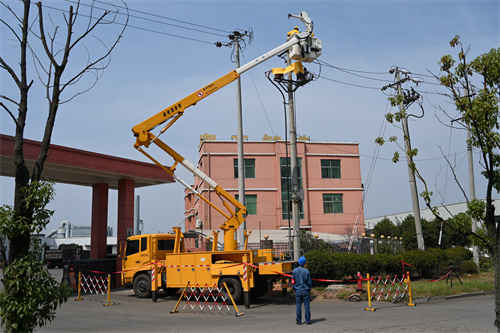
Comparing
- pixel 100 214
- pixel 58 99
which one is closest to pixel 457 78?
pixel 58 99

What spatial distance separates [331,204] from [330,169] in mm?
3278

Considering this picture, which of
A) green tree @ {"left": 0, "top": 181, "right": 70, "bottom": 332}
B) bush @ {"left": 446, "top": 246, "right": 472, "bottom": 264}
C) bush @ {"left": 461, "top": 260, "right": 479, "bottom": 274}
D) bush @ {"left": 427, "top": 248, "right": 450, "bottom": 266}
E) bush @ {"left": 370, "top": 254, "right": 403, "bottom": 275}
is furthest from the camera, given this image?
bush @ {"left": 461, "top": 260, "right": 479, "bottom": 274}

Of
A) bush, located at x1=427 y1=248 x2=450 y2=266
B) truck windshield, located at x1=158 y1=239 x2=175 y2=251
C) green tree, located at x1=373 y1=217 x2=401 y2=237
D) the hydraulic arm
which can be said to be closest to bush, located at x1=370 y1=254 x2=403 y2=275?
bush, located at x1=427 y1=248 x2=450 y2=266

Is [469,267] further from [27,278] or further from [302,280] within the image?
[27,278]

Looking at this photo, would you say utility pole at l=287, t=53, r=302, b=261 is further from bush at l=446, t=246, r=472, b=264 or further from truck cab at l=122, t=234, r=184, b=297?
bush at l=446, t=246, r=472, b=264

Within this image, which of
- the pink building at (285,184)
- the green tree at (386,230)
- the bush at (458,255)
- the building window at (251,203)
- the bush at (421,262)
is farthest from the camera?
the green tree at (386,230)

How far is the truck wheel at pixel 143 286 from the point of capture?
19.0 metres

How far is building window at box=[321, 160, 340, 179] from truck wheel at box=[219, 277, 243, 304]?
87.2 ft

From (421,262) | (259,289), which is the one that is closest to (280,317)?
(259,289)

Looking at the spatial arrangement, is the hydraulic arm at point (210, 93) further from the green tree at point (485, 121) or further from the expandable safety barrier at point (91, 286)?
the green tree at point (485, 121)

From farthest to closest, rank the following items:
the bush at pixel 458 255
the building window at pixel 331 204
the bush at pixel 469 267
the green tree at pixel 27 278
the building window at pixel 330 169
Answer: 1. the building window at pixel 330 169
2. the building window at pixel 331 204
3. the bush at pixel 469 267
4. the bush at pixel 458 255
5. the green tree at pixel 27 278

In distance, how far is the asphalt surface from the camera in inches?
439

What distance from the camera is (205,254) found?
671 inches

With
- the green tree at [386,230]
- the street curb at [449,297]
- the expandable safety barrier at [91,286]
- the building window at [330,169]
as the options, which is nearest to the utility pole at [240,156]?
the expandable safety barrier at [91,286]
